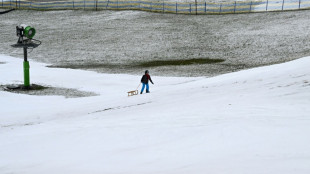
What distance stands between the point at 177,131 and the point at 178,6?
47.8m

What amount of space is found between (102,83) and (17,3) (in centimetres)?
5596

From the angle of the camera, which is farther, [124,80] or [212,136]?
[124,80]

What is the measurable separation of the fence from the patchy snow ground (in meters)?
35.0

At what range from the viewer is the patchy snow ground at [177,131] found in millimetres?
8219

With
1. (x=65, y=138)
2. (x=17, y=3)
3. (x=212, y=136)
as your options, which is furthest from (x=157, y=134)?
(x=17, y=3)

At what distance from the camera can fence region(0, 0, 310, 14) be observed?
50625 millimetres

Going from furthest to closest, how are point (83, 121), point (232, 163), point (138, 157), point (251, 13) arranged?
1. point (251, 13)
2. point (83, 121)
3. point (138, 157)
4. point (232, 163)

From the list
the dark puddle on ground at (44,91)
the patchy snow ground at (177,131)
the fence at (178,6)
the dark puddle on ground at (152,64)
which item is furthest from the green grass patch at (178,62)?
the fence at (178,6)

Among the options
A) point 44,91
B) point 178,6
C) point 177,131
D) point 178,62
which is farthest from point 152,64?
point 178,6

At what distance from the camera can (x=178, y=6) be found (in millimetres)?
56875

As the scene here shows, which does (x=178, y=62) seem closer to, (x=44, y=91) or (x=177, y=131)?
(x=44, y=91)

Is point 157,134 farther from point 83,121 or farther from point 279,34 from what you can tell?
point 279,34

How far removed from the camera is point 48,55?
127 feet

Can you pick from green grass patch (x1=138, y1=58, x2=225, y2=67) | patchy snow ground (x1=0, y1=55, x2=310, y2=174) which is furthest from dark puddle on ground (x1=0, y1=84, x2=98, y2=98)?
green grass patch (x1=138, y1=58, x2=225, y2=67)
